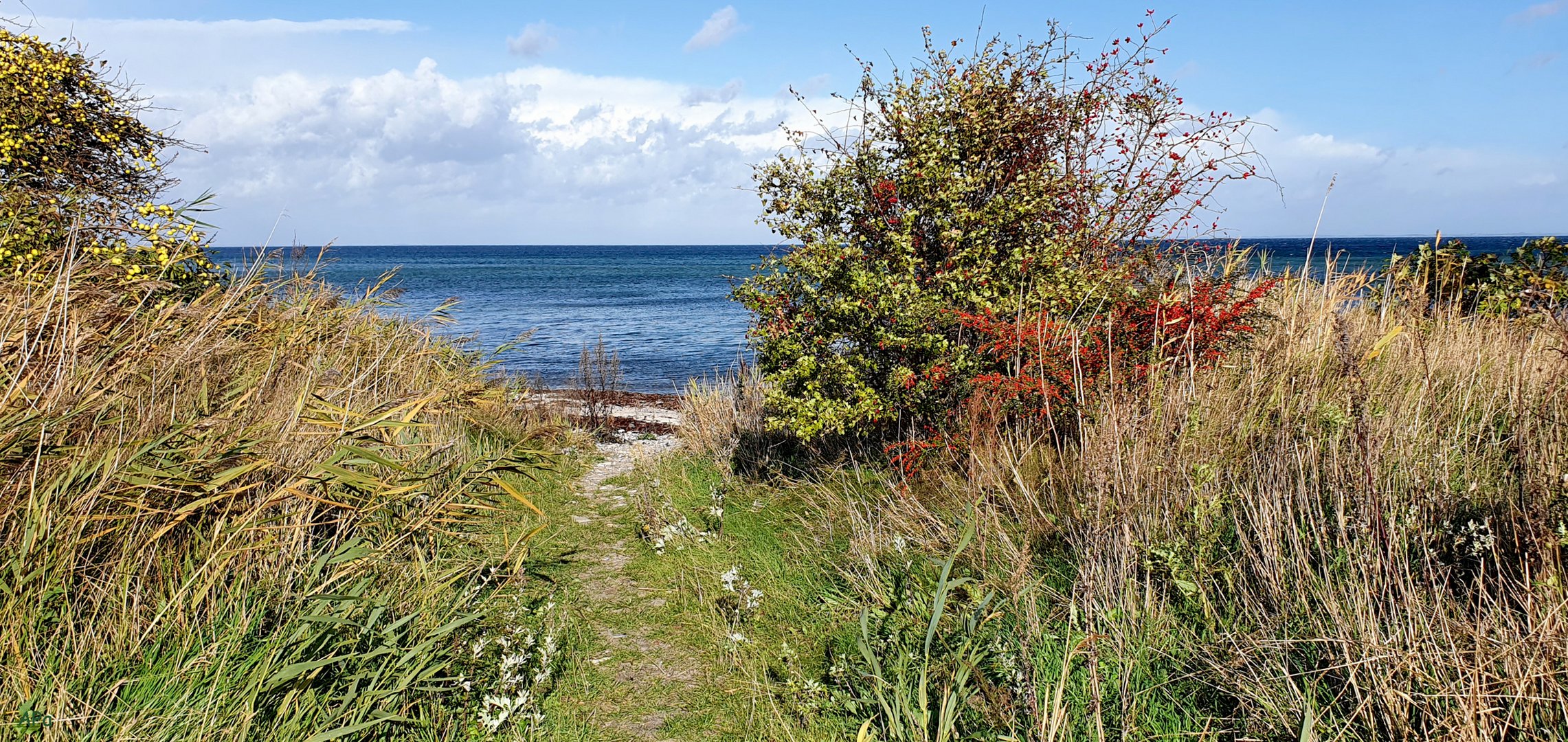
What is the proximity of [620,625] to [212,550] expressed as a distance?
6.76 feet

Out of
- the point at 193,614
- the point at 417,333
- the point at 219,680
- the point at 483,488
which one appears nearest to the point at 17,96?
the point at 417,333

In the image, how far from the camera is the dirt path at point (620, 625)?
3.71 meters

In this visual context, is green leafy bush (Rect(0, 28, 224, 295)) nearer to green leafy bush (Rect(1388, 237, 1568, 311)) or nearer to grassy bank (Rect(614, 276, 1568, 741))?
grassy bank (Rect(614, 276, 1568, 741))

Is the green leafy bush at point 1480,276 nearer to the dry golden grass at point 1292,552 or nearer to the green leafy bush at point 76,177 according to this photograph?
the dry golden grass at point 1292,552

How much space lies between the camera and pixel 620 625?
466 centimetres

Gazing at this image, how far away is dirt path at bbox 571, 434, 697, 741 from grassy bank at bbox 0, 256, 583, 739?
0.36m

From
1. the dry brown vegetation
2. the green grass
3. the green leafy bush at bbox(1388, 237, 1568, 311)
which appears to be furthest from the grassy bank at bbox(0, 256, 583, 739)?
the green leafy bush at bbox(1388, 237, 1568, 311)

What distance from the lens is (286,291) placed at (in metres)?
7.07

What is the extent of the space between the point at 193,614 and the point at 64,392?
97 cm

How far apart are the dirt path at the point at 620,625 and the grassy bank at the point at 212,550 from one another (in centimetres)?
36

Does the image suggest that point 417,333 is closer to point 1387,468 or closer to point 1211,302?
point 1211,302

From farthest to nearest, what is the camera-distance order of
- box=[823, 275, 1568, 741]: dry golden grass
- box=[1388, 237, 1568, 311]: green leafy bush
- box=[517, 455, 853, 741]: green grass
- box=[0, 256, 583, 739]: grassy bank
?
box=[1388, 237, 1568, 311]: green leafy bush, box=[517, 455, 853, 741]: green grass, box=[0, 256, 583, 739]: grassy bank, box=[823, 275, 1568, 741]: dry golden grass

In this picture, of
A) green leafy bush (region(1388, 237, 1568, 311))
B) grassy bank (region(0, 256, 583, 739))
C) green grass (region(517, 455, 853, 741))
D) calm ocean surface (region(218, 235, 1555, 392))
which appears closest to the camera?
grassy bank (region(0, 256, 583, 739))

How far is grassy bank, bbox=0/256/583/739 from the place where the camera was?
8.83 ft
